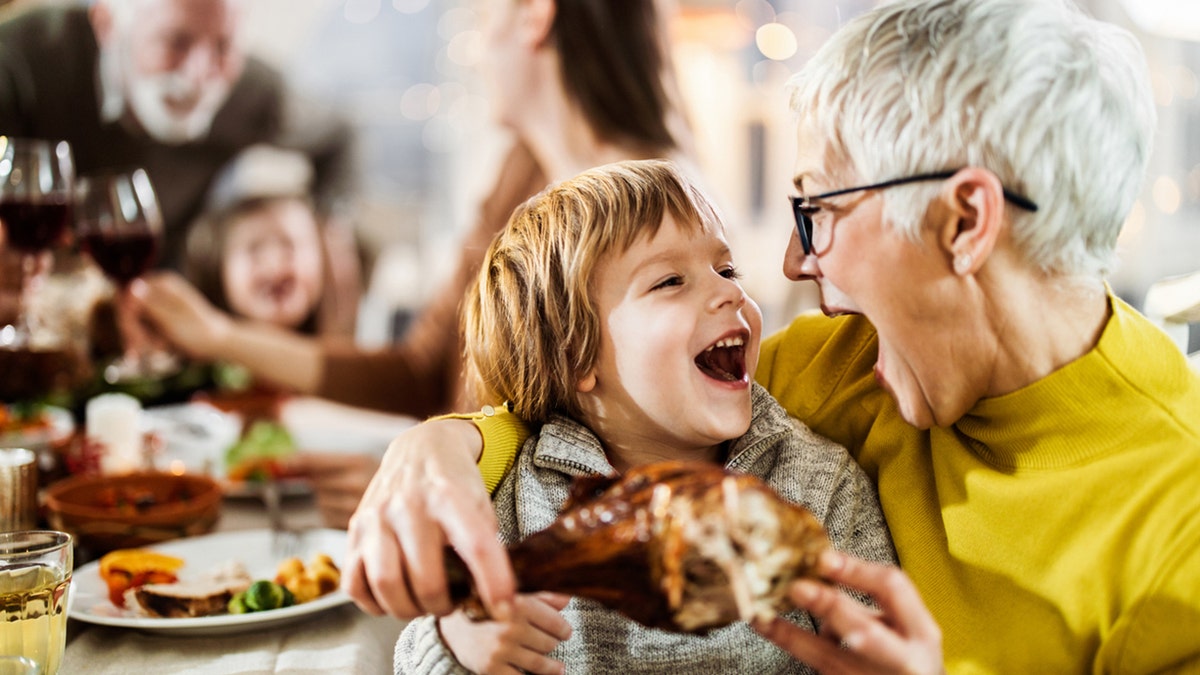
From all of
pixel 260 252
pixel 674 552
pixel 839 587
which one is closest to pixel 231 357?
pixel 260 252

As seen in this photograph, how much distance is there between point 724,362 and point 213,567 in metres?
0.79

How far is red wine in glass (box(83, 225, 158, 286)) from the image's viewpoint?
199 centimetres

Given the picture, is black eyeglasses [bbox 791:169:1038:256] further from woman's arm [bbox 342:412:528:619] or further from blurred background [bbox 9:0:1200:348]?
blurred background [bbox 9:0:1200:348]

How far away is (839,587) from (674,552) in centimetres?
44

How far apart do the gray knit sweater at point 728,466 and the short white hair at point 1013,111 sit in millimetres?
326

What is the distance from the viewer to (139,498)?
1.59 meters

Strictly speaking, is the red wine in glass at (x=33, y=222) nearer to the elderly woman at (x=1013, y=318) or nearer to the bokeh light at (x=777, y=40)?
the elderly woman at (x=1013, y=318)

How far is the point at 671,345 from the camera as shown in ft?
4.00

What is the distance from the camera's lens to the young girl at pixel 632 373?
1.17 metres

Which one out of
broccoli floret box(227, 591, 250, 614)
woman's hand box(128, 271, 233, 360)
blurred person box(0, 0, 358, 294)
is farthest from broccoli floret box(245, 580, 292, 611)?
blurred person box(0, 0, 358, 294)

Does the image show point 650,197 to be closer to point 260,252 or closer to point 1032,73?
point 1032,73

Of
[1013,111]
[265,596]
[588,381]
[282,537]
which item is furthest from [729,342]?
[282,537]

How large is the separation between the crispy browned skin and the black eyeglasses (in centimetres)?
41

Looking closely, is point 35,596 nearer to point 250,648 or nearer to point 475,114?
point 250,648
